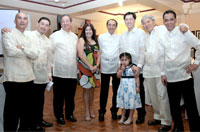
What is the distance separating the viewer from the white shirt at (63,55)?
281 cm

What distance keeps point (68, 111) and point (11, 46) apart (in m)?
1.38

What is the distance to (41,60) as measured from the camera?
247 cm

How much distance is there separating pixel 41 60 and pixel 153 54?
142 centimetres

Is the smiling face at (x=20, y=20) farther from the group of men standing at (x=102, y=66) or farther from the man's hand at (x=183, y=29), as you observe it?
the man's hand at (x=183, y=29)

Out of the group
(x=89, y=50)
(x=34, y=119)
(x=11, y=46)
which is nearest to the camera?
(x=11, y=46)

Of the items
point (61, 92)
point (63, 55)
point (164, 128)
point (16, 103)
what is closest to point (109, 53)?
point (63, 55)

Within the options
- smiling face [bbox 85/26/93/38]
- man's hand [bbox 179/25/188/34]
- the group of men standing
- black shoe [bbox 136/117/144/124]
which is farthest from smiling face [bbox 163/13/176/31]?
black shoe [bbox 136/117/144/124]

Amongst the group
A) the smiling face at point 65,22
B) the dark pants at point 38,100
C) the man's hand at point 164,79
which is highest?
the smiling face at point 65,22

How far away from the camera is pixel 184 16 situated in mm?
8992

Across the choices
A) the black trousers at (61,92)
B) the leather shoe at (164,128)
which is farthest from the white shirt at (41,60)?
the leather shoe at (164,128)

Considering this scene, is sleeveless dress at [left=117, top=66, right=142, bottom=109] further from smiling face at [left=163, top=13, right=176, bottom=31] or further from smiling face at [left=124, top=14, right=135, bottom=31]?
smiling face at [left=163, top=13, right=176, bottom=31]

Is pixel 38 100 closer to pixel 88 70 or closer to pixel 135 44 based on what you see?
pixel 88 70

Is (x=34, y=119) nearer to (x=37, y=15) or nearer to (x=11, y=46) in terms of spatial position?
(x=11, y=46)

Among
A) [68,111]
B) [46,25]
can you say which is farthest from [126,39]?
[68,111]
